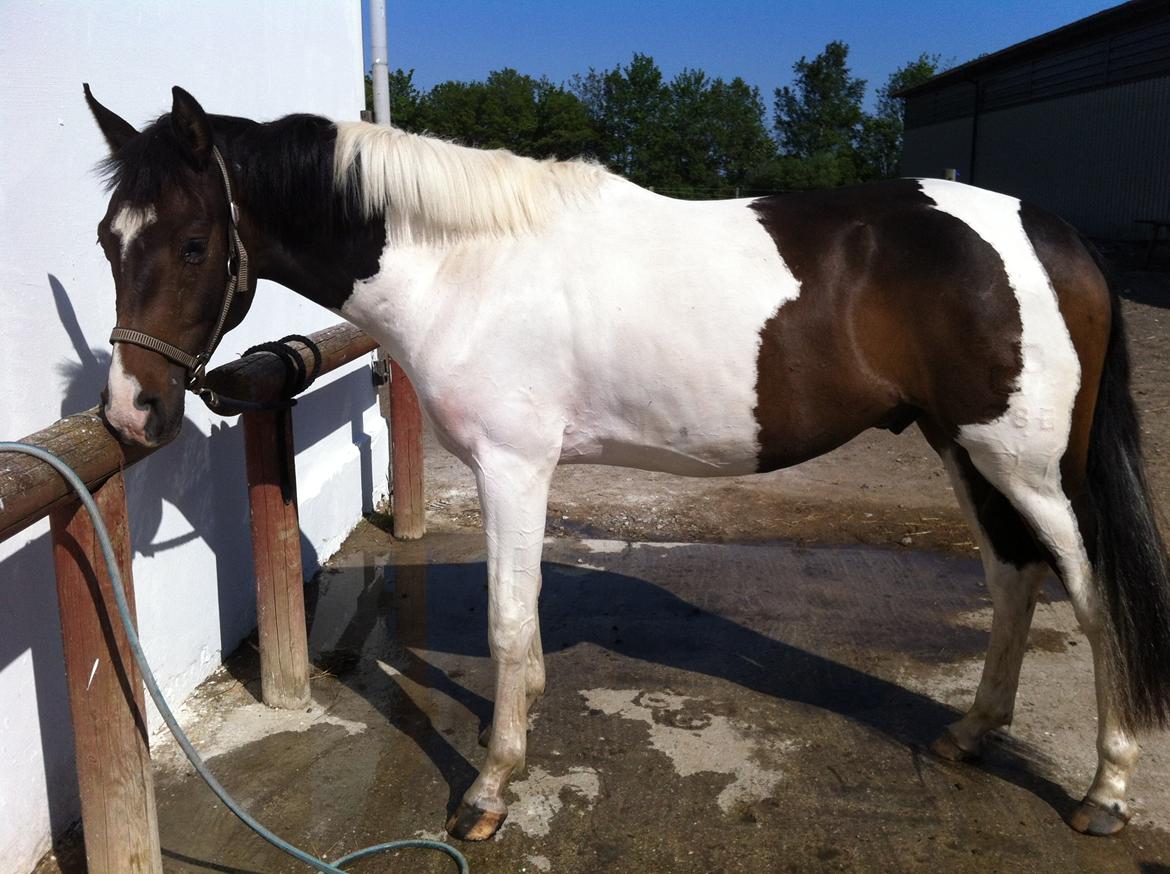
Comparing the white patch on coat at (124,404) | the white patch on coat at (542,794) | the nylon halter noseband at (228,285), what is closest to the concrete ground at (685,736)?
the white patch on coat at (542,794)

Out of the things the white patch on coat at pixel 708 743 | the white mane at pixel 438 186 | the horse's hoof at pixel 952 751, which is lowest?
the white patch on coat at pixel 708 743

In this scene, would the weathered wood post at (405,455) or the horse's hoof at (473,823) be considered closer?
the horse's hoof at (473,823)

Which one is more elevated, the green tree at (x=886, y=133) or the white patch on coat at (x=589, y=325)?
the green tree at (x=886, y=133)

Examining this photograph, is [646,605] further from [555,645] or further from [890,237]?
[890,237]

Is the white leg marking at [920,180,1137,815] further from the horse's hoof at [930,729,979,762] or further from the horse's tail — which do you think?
the horse's hoof at [930,729,979,762]

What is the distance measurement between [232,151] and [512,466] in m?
1.13

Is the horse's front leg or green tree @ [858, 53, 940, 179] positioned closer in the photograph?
the horse's front leg

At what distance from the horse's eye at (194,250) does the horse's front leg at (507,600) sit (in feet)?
2.90

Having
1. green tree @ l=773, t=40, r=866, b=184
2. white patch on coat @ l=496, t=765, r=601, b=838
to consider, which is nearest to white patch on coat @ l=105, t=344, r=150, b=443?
white patch on coat @ l=496, t=765, r=601, b=838

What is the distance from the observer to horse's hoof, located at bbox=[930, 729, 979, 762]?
2.84 meters

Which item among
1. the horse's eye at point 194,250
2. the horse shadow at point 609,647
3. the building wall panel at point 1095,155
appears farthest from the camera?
the building wall panel at point 1095,155

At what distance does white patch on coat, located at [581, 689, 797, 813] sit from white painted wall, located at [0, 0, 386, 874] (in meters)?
1.54

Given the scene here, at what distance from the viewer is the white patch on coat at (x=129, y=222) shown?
2.18 meters

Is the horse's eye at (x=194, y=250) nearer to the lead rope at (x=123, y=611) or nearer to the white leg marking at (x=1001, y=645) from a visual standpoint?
the lead rope at (x=123, y=611)
